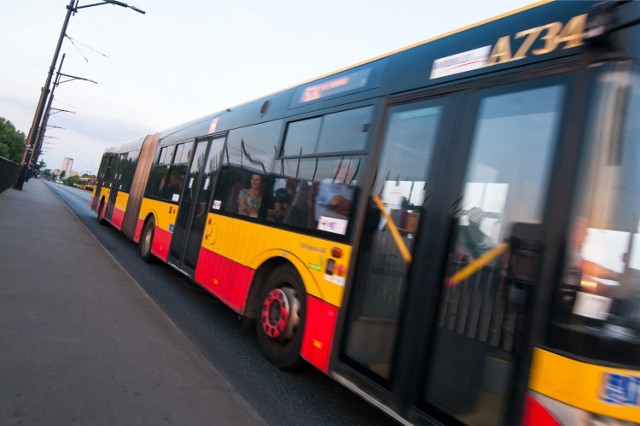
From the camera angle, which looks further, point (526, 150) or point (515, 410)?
point (526, 150)

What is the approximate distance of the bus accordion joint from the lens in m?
2.69

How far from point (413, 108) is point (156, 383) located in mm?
3046

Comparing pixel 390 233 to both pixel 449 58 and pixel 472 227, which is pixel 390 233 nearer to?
pixel 472 227

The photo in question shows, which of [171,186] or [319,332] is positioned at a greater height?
[171,186]

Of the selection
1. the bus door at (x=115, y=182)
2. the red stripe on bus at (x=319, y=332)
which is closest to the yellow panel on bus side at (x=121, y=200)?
the bus door at (x=115, y=182)

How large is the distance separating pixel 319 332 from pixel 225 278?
2.25 metres

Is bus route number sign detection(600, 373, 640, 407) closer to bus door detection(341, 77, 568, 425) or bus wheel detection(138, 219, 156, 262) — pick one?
bus door detection(341, 77, 568, 425)

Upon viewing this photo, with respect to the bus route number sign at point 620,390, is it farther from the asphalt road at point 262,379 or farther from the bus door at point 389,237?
the asphalt road at point 262,379

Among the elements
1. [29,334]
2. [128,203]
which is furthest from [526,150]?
[128,203]

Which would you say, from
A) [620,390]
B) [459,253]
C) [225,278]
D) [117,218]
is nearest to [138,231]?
[117,218]

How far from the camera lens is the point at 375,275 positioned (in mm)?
3539

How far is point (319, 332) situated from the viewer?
13.0 feet

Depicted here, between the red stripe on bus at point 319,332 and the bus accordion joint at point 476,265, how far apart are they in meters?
1.21

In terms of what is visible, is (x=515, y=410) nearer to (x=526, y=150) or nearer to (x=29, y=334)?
(x=526, y=150)
